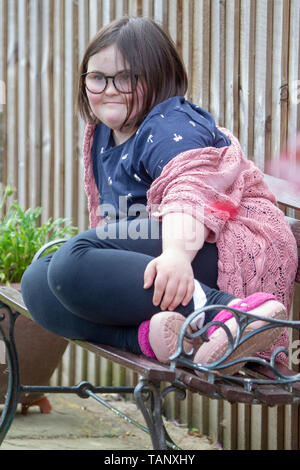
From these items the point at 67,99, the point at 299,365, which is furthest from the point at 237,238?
the point at 67,99

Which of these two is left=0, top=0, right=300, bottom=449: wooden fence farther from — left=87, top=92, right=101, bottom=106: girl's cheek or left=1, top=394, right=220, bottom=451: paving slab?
left=87, top=92, right=101, bottom=106: girl's cheek

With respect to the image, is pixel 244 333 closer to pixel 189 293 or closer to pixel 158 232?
pixel 189 293

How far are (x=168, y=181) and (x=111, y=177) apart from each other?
43cm

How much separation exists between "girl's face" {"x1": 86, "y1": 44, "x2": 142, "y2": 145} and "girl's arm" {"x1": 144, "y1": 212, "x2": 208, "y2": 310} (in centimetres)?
53

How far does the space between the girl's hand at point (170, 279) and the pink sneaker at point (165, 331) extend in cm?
7

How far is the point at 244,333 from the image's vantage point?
1719 millimetres

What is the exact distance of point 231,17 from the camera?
128 inches

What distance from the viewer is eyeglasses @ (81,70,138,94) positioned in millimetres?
2275

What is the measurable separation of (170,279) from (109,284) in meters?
0.16

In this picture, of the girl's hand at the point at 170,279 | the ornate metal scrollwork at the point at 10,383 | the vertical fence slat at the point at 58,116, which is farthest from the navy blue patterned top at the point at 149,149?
the vertical fence slat at the point at 58,116

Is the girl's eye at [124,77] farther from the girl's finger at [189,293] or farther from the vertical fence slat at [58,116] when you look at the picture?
the vertical fence slat at [58,116]
